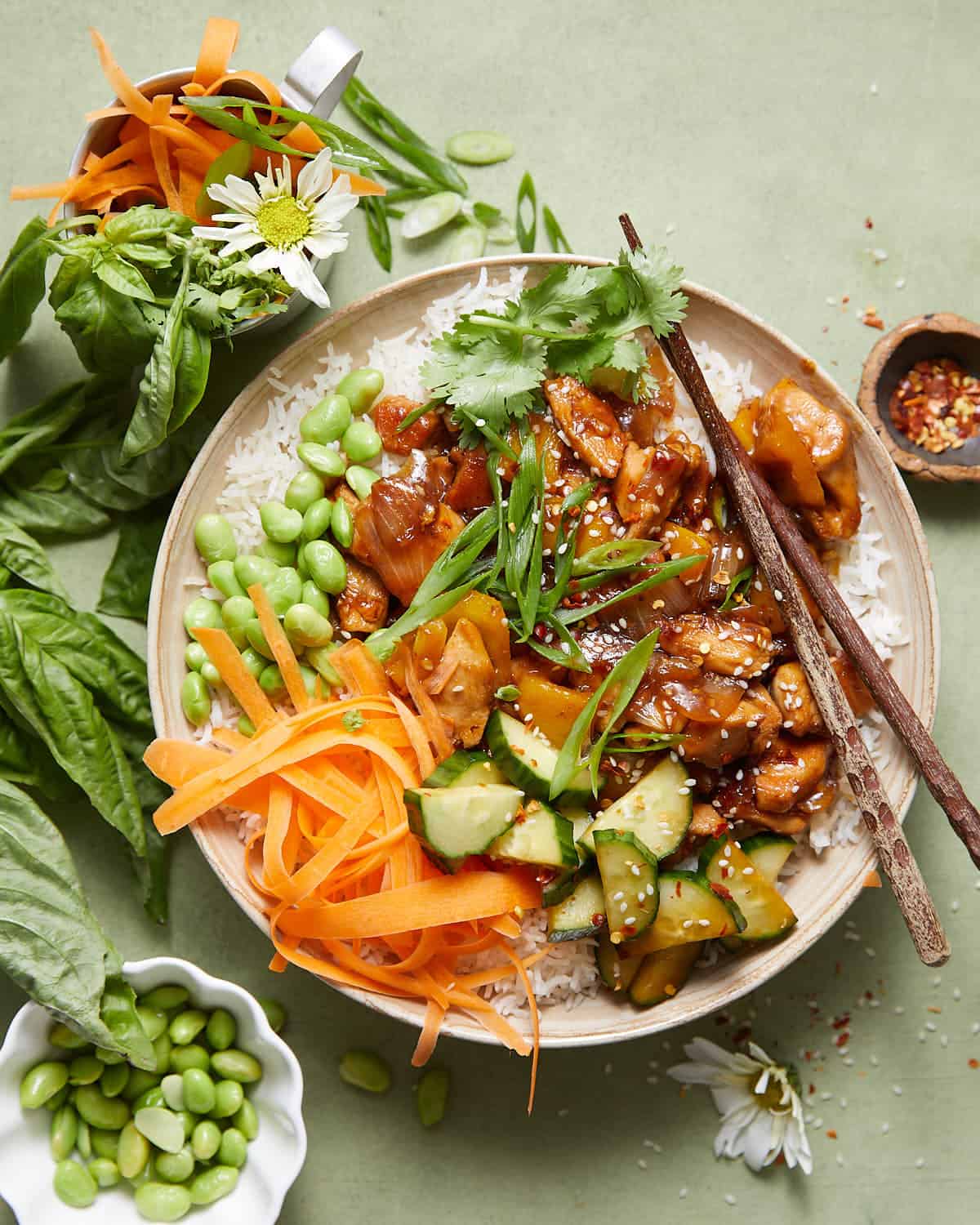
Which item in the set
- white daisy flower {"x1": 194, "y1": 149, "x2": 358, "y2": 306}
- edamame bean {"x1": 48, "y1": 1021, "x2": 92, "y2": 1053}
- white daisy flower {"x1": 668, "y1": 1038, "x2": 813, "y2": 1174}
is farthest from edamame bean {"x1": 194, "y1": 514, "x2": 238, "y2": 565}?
white daisy flower {"x1": 668, "y1": 1038, "x2": 813, "y2": 1174}

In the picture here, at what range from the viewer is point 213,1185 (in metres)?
2.58

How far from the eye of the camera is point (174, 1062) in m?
2.61

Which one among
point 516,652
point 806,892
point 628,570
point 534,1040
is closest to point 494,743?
point 516,652

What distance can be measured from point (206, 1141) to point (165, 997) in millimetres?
372

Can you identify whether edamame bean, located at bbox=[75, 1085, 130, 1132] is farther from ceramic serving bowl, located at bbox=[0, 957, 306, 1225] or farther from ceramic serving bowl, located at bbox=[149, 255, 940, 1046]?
ceramic serving bowl, located at bbox=[149, 255, 940, 1046]

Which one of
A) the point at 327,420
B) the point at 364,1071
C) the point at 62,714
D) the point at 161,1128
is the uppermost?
the point at 327,420

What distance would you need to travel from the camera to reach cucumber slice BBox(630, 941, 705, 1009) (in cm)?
250

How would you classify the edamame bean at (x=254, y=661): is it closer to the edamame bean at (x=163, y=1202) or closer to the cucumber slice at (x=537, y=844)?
the cucumber slice at (x=537, y=844)

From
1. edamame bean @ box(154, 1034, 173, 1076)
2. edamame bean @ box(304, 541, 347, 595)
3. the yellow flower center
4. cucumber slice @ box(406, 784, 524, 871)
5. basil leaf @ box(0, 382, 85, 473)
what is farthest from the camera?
basil leaf @ box(0, 382, 85, 473)

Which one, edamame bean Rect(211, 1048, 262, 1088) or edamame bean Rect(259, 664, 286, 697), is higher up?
edamame bean Rect(259, 664, 286, 697)

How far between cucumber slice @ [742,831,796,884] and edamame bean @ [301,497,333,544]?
1327 millimetres

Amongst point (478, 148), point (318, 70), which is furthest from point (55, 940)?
point (478, 148)

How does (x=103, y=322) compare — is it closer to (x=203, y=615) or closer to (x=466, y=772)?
(x=203, y=615)

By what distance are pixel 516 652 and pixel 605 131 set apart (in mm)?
1601
